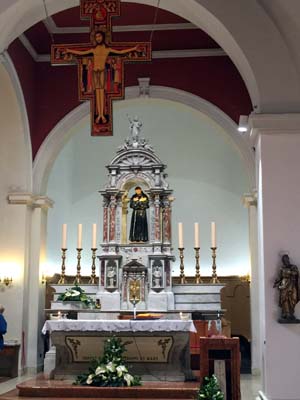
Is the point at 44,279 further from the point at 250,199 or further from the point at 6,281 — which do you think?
the point at 250,199

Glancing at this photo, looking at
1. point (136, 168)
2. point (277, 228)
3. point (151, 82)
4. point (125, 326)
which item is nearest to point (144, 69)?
point (151, 82)

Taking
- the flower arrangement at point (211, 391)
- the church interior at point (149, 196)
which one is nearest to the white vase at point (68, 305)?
the church interior at point (149, 196)

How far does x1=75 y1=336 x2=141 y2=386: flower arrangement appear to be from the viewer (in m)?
7.91

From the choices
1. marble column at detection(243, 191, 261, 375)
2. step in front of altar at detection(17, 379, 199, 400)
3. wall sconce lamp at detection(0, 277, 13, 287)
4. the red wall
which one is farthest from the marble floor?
the red wall

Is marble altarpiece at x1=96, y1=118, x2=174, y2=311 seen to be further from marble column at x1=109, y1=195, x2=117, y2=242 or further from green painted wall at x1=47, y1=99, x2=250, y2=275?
green painted wall at x1=47, y1=99, x2=250, y2=275

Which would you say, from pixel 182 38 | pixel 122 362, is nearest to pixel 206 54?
pixel 182 38

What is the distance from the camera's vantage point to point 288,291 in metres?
6.71

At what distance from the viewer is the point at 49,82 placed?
478 inches

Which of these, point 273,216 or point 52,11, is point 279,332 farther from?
point 52,11

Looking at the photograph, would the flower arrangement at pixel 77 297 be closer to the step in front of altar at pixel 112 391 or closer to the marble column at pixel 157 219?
the marble column at pixel 157 219

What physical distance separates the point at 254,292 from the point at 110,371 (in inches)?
148

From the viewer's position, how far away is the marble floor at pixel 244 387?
26.0 ft

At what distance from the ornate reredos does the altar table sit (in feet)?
10.2

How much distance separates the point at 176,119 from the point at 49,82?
3.76 m
